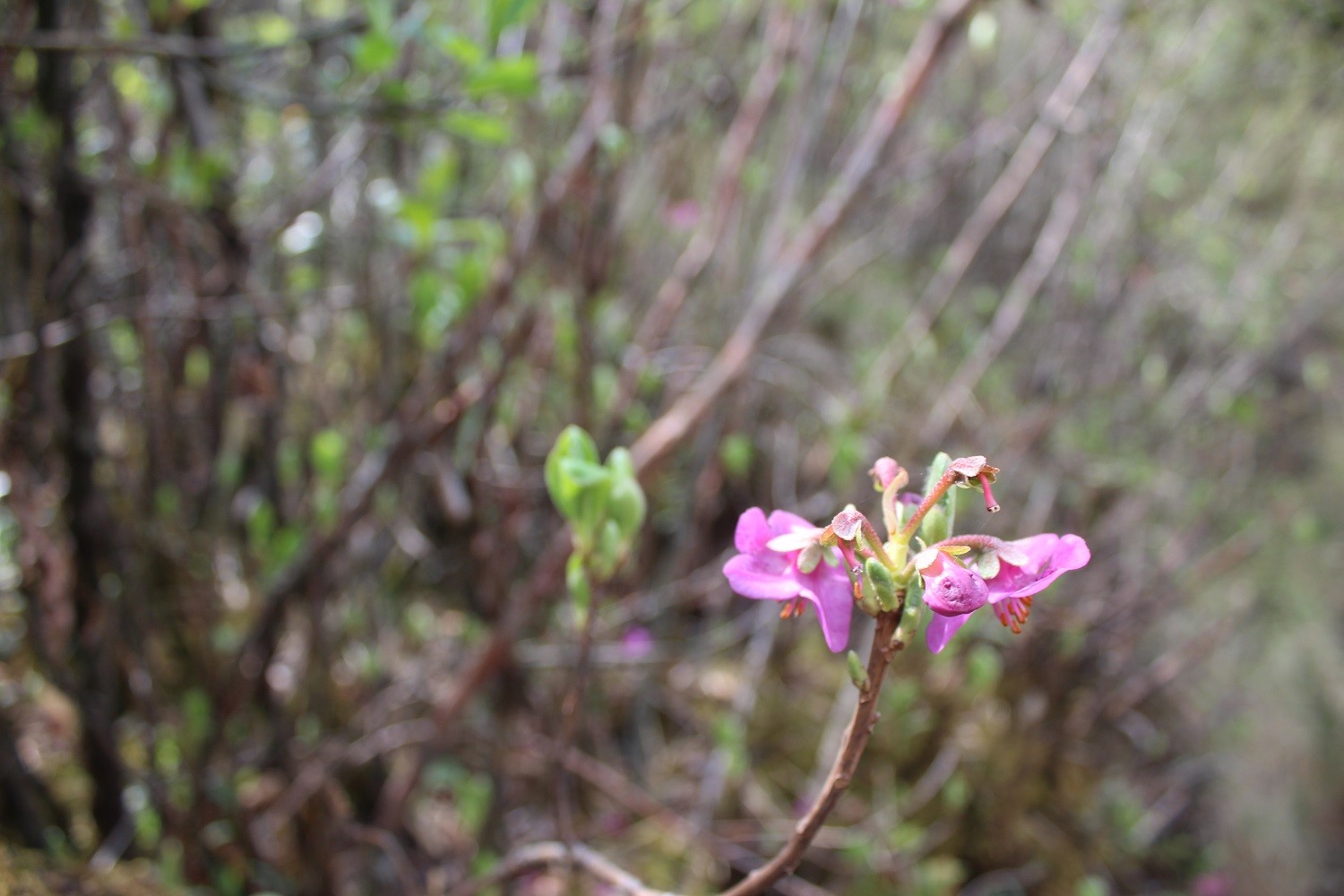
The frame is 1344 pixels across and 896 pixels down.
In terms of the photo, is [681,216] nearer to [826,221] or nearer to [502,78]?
[826,221]

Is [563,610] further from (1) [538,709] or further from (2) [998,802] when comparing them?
(2) [998,802]

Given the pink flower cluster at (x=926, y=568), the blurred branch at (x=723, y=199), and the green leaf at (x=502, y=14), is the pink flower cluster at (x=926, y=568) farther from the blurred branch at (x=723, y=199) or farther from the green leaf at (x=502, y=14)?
the blurred branch at (x=723, y=199)

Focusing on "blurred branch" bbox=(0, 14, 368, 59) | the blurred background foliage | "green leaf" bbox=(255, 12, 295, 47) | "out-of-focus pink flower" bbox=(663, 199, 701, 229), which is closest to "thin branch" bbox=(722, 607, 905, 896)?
the blurred background foliage

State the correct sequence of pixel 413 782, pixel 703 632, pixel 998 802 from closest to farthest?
1. pixel 413 782
2. pixel 998 802
3. pixel 703 632

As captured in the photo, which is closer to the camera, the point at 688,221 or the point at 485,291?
the point at 485,291

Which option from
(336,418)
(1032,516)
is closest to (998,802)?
(1032,516)

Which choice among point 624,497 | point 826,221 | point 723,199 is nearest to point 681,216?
point 723,199
